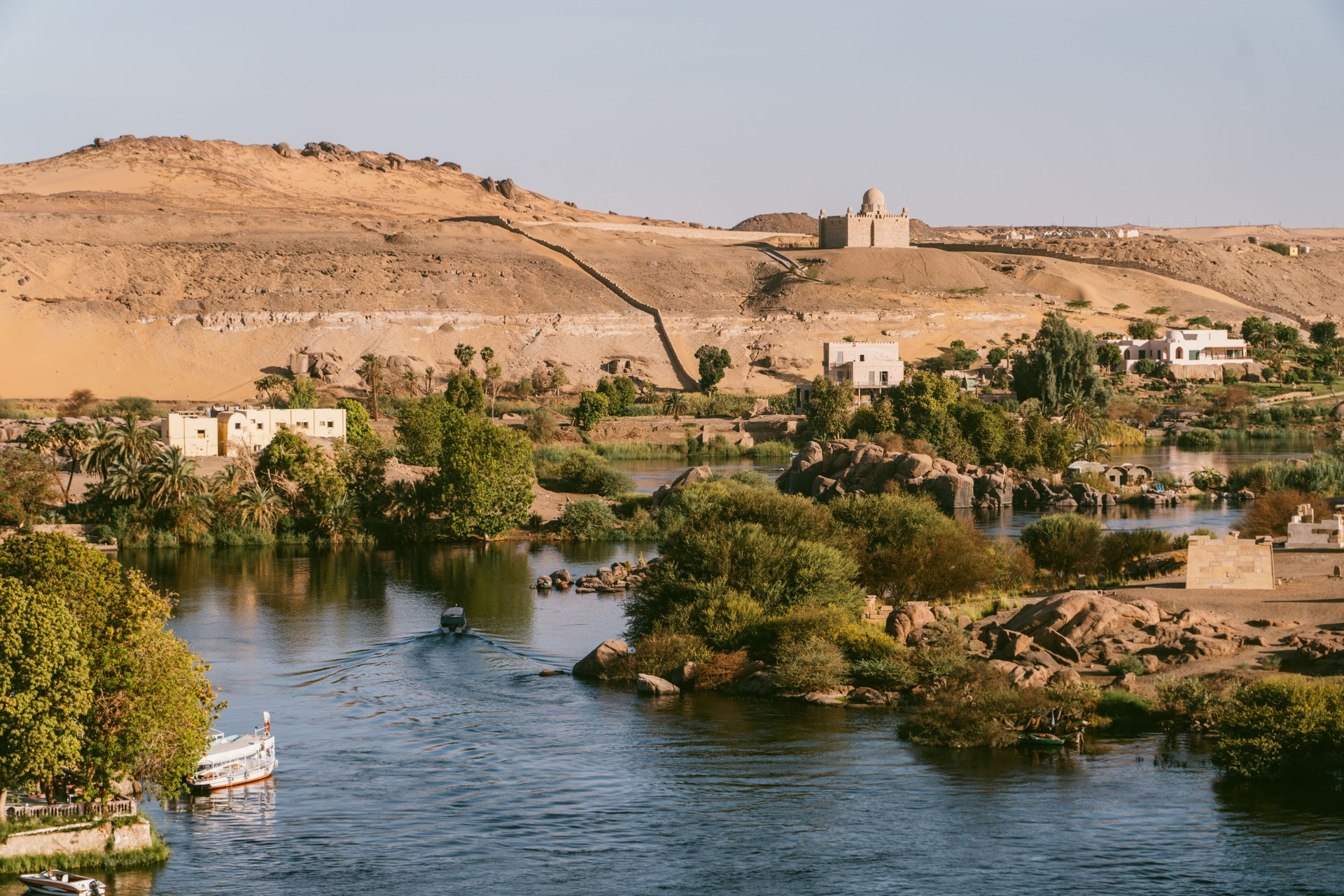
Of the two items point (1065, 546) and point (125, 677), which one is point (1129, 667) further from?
point (125, 677)

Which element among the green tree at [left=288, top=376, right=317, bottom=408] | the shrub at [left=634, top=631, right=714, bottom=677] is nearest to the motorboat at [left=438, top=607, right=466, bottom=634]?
the shrub at [left=634, top=631, right=714, bottom=677]

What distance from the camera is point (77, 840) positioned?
1877cm

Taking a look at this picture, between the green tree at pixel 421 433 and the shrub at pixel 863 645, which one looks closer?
the shrub at pixel 863 645

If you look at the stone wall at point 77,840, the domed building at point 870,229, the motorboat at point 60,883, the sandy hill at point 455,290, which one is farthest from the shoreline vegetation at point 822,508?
the domed building at point 870,229

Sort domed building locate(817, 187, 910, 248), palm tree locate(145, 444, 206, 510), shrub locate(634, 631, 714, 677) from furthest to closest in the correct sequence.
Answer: domed building locate(817, 187, 910, 248), palm tree locate(145, 444, 206, 510), shrub locate(634, 631, 714, 677)

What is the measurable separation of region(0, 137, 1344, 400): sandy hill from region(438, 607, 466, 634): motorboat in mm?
52203

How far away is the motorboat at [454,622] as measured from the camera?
33.8 m

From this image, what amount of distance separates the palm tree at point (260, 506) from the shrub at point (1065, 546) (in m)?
22.8

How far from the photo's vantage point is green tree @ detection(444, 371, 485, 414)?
72.6 meters

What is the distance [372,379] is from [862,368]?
83.9 feet

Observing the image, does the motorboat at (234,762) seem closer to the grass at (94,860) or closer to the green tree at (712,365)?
the grass at (94,860)

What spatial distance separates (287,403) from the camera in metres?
75.6

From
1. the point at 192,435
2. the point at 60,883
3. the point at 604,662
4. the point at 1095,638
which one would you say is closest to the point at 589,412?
the point at 192,435

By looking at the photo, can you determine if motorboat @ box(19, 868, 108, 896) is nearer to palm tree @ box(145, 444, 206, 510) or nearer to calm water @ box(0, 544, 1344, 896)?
calm water @ box(0, 544, 1344, 896)
